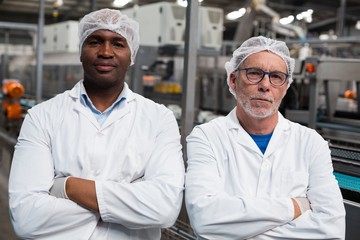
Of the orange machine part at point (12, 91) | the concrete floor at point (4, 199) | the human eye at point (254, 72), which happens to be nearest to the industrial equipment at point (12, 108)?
the orange machine part at point (12, 91)

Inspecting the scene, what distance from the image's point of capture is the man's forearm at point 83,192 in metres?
1.35

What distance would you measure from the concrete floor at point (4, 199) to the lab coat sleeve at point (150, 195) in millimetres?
2343

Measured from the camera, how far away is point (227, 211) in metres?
1.31

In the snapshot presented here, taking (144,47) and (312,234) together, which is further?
(144,47)

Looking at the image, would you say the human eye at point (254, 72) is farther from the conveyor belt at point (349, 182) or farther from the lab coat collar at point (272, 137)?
the conveyor belt at point (349, 182)

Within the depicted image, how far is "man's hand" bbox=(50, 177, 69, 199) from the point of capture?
4.55ft

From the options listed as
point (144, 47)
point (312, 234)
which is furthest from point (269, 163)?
point (144, 47)

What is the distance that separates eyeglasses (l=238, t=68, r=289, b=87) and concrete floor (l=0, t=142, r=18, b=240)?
8.55ft

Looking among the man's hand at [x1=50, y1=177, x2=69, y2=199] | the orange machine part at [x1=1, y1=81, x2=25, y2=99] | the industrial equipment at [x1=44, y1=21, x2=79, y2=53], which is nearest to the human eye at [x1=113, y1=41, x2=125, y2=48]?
the man's hand at [x1=50, y1=177, x2=69, y2=199]

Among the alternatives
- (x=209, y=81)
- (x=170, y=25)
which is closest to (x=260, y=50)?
(x=170, y=25)

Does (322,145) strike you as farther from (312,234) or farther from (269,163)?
(312,234)

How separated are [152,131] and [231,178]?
302 mm

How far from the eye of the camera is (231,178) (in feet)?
4.67

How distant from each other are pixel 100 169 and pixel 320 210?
689mm
